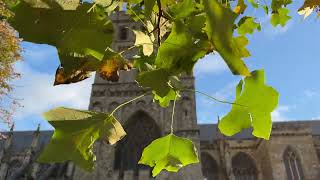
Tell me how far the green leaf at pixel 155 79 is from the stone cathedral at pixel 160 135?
14216 mm

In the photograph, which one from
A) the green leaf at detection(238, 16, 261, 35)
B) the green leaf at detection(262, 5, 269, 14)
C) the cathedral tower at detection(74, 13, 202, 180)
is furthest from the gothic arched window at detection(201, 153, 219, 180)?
the green leaf at detection(238, 16, 261, 35)

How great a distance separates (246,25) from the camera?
1384mm

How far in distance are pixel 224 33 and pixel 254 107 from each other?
361 millimetres

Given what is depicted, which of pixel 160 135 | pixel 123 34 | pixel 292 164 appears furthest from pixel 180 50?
pixel 292 164

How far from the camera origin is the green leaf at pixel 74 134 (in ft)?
2.78

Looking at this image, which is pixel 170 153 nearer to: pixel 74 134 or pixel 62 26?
pixel 74 134

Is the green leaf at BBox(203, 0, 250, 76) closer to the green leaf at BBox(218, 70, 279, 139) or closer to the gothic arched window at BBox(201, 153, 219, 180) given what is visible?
the green leaf at BBox(218, 70, 279, 139)

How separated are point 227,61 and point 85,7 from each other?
32 centimetres

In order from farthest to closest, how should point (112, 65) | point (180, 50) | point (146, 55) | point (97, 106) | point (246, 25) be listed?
point (97, 106) → point (246, 25) → point (146, 55) → point (112, 65) → point (180, 50)

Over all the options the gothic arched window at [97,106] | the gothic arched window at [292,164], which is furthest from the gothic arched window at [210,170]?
the gothic arched window at [97,106]

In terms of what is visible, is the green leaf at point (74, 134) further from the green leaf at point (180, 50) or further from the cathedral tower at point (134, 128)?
the cathedral tower at point (134, 128)

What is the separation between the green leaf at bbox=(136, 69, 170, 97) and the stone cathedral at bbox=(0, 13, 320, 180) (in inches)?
560

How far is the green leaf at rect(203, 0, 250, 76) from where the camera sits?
59cm

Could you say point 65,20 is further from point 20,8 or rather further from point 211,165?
point 211,165
